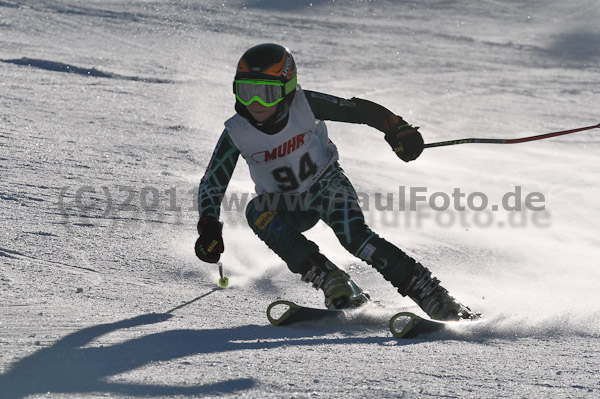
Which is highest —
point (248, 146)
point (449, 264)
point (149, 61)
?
point (149, 61)

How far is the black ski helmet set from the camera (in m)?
3.50

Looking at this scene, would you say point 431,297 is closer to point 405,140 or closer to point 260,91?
point 405,140

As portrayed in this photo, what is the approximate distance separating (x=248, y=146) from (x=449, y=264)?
5.80ft

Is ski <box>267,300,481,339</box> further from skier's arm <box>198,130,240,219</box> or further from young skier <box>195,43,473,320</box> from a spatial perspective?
skier's arm <box>198,130,240,219</box>

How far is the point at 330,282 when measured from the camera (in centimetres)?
350

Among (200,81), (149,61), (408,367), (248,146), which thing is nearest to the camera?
(408,367)

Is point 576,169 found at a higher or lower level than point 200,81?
lower

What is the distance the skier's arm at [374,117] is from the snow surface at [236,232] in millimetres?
813

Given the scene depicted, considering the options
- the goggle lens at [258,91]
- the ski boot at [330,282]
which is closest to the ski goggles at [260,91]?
the goggle lens at [258,91]

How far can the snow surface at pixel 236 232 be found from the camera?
2.44 meters

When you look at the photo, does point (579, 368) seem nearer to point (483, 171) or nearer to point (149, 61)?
point (483, 171)

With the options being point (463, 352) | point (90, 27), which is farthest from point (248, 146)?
point (90, 27)

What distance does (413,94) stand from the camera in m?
12.0

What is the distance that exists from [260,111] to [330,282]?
0.83 metres
